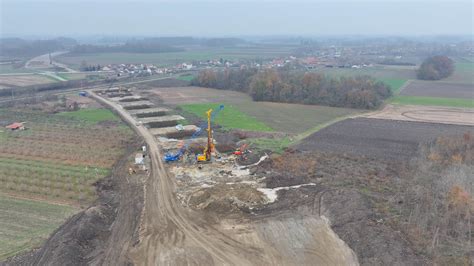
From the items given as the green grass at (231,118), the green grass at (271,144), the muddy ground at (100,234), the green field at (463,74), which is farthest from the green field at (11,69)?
the green field at (463,74)

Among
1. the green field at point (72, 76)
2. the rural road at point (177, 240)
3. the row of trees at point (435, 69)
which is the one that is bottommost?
the rural road at point (177, 240)

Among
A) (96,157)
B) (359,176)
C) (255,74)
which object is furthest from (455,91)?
(96,157)

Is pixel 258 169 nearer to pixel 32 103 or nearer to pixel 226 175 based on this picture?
pixel 226 175

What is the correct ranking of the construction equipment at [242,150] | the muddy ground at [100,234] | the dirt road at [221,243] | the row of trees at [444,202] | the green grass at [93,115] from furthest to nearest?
the green grass at [93,115] → the construction equipment at [242,150] → the row of trees at [444,202] → the dirt road at [221,243] → the muddy ground at [100,234]

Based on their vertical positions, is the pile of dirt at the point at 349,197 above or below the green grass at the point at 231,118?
below

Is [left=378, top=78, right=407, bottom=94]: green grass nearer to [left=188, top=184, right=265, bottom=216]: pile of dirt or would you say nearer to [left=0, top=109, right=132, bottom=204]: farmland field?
[left=0, top=109, right=132, bottom=204]: farmland field

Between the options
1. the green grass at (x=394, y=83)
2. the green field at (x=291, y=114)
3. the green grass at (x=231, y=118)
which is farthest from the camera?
the green grass at (x=394, y=83)

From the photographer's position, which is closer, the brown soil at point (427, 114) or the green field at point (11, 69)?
the brown soil at point (427, 114)

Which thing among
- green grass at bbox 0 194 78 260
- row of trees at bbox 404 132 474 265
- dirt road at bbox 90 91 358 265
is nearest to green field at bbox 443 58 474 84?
row of trees at bbox 404 132 474 265

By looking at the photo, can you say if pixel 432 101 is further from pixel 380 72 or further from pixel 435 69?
pixel 380 72

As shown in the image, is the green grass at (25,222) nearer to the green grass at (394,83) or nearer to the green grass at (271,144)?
the green grass at (271,144)
